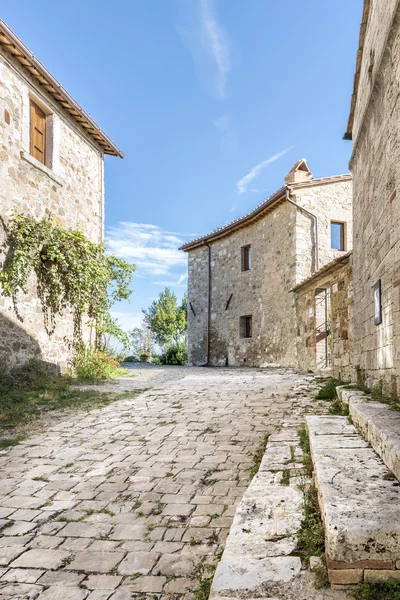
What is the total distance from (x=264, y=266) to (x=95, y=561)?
13313 millimetres

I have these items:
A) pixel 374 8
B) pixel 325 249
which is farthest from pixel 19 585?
pixel 325 249

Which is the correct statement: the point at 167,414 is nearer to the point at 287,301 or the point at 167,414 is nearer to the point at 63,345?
the point at 63,345

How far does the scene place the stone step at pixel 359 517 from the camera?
1703mm

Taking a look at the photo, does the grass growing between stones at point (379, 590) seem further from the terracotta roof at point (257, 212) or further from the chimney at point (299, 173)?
the chimney at point (299, 173)

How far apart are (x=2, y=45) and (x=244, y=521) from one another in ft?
27.4

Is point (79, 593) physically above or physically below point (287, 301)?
below

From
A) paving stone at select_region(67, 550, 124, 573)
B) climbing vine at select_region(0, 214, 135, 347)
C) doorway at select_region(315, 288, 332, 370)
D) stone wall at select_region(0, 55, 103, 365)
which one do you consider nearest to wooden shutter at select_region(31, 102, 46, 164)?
stone wall at select_region(0, 55, 103, 365)

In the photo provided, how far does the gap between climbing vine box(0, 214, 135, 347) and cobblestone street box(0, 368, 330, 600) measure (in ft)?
10.1

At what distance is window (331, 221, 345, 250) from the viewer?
13.7m

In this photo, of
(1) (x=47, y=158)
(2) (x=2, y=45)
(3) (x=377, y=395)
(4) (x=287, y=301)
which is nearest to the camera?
(3) (x=377, y=395)

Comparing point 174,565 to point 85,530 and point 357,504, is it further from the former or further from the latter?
point 357,504

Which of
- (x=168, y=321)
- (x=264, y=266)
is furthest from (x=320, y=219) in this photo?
(x=168, y=321)

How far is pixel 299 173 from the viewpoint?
1441 centimetres

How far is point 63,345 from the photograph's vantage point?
9.12 metres
